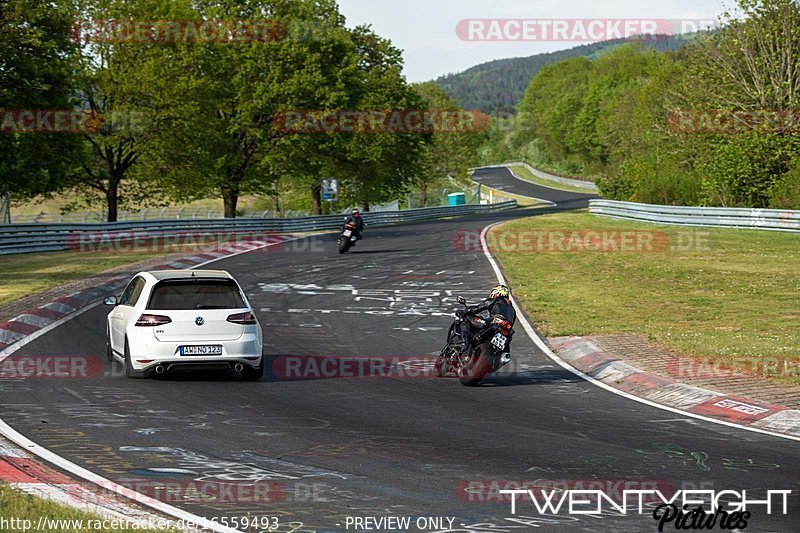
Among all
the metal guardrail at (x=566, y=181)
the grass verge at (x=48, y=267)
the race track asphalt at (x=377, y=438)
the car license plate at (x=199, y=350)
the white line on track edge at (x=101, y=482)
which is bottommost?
the race track asphalt at (x=377, y=438)

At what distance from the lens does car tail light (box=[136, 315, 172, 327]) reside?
1326 centimetres

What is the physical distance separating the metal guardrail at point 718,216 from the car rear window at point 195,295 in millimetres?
31801

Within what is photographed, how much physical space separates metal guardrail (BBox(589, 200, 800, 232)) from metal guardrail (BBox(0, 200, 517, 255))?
1599cm

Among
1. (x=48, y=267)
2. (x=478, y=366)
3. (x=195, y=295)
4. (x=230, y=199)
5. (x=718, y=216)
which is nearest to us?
(x=478, y=366)

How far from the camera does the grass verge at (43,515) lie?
6355 millimetres

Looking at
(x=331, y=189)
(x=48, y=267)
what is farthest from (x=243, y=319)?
(x=331, y=189)

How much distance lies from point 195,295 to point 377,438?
4.97 m

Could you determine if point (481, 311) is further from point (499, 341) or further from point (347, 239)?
point (347, 239)

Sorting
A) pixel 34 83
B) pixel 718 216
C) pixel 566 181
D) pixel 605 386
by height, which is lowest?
pixel 605 386

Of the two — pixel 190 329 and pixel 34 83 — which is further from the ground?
pixel 34 83

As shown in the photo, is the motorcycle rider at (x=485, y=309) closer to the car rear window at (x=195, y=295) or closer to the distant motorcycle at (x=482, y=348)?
the distant motorcycle at (x=482, y=348)

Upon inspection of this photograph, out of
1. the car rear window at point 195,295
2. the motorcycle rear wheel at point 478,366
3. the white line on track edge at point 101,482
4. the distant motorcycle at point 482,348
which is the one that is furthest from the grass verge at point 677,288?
the white line on track edge at point 101,482

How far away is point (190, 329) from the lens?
43.5ft

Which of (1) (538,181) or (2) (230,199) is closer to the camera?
(2) (230,199)
